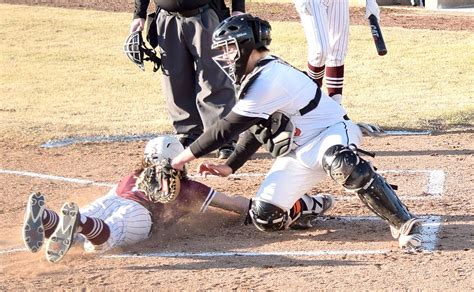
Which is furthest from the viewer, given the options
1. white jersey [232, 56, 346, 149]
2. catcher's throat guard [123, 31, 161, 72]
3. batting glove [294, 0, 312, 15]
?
batting glove [294, 0, 312, 15]

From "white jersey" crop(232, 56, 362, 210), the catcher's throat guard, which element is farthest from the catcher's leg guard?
the catcher's throat guard

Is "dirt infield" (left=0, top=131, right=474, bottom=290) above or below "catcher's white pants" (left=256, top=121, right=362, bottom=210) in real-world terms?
below

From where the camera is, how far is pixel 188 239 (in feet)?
19.5

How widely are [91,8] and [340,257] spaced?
15479 millimetres

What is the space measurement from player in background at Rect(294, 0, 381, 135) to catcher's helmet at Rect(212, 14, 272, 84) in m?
2.90

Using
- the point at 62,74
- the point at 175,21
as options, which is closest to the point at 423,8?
the point at 62,74

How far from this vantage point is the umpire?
8102mm

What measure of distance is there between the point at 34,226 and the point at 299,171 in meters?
1.58

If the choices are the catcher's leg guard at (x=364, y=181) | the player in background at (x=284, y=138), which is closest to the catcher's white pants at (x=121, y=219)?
the player in background at (x=284, y=138)

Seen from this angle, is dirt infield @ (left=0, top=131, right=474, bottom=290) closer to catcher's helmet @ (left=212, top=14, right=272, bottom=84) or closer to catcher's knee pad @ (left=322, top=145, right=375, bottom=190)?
catcher's knee pad @ (left=322, top=145, right=375, bottom=190)

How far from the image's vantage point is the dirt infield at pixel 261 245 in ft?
16.5

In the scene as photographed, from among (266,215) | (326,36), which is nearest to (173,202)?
(266,215)

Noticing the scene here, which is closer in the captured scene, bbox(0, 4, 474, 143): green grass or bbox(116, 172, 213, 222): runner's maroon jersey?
bbox(116, 172, 213, 222): runner's maroon jersey

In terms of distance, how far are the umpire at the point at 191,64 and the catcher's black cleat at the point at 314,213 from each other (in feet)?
6.84
